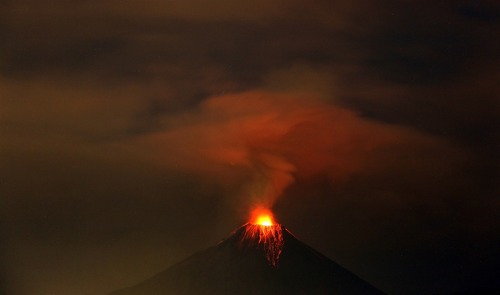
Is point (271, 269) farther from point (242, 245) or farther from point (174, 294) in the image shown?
point (174, 294)

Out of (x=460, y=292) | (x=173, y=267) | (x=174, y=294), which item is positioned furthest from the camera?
(x=173, y=267)

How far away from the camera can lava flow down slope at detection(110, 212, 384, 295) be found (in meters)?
119

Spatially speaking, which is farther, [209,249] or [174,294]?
[209,249]

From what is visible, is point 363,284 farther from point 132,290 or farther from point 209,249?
point 132,290

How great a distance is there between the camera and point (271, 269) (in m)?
126

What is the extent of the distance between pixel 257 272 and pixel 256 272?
16cm

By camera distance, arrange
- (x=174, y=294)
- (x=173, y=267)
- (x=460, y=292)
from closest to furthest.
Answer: (x=174, y=294)
(x=460, y=292)
(x=173, y=267)

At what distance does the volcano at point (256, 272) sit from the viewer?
11869cm

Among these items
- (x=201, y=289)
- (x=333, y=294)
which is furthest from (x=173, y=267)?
(x=333, y=294)

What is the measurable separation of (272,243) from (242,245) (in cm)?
517

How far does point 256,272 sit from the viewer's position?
4828 inches

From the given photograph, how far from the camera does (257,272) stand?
123 m

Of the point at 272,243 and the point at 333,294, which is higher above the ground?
the point at 272,243

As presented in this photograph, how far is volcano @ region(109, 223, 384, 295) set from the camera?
11869cm
